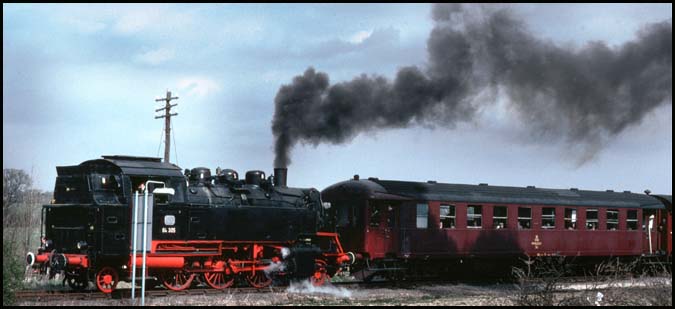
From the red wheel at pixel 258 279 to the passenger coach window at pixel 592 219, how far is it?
11931mm

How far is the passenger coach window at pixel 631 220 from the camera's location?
26953 millimetres

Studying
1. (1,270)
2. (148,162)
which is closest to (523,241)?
(148,162)

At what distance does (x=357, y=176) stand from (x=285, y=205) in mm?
3684

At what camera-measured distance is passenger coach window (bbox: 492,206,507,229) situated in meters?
23.7

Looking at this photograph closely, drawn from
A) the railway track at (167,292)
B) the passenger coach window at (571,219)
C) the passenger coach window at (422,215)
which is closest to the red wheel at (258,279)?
the railway track at (167,292)

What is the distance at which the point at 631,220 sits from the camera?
88.7 ft

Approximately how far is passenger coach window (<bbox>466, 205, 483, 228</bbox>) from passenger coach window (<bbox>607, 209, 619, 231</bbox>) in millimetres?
5758

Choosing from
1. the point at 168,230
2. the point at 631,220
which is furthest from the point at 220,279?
the point at 631,220

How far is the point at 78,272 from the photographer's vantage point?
57.0ft

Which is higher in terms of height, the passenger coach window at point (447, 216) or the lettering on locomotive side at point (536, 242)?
the passenger coach window at point (447, 216)

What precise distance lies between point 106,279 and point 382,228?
7962 millimetres

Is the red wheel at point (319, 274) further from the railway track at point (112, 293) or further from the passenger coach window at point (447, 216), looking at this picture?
the passenger coach window at point (447, 216)

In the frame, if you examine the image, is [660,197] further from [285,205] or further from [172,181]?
[172,181]

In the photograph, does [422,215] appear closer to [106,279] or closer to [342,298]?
[342,298]
